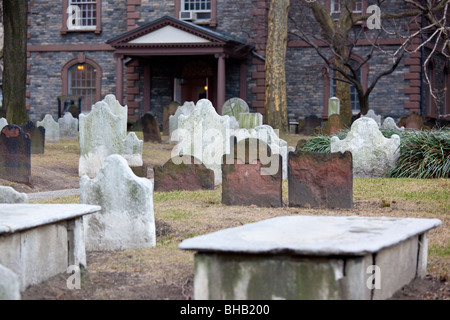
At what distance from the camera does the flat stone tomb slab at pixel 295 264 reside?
488 cm

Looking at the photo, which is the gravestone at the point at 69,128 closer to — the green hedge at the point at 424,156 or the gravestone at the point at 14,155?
the gravestone at the point at 14,155

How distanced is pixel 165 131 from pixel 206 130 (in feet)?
40.6

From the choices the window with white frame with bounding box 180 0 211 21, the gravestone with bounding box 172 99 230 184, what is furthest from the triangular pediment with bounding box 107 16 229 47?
the gravestone with bounding box 172 99 230 184

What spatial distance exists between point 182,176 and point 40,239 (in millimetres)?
6575

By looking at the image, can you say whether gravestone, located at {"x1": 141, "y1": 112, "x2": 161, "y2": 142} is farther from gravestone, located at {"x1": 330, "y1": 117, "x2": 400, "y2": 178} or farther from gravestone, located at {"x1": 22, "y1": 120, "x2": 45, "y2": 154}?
gravestone, located at {"x1": 330, "y1": 117, "x2": 400, "y2": 178}

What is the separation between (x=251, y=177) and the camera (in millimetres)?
10773

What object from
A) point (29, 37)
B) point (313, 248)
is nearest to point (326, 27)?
point (29, 37)

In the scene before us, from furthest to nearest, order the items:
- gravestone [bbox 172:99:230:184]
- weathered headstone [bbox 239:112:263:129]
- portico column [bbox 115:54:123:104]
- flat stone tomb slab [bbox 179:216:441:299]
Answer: portico column [bbox 115:54:123:104]
weathered headstone [bbox 239:112:263:129]
gravestone [bbox 172:99:230:184]
flat stone tomb slab [bbox 179:216:441:299]

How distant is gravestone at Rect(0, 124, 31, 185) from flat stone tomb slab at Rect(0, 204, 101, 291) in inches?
277

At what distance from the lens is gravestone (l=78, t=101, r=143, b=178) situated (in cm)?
1579

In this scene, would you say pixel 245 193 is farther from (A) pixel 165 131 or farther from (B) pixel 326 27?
(B) pixel 326 27

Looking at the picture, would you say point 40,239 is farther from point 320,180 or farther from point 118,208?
point 320,180

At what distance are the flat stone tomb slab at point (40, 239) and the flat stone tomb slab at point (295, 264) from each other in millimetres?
1587

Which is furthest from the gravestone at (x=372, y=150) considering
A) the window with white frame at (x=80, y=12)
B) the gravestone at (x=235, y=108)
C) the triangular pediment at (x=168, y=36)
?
the window with white frame at (x=80, y=12)
